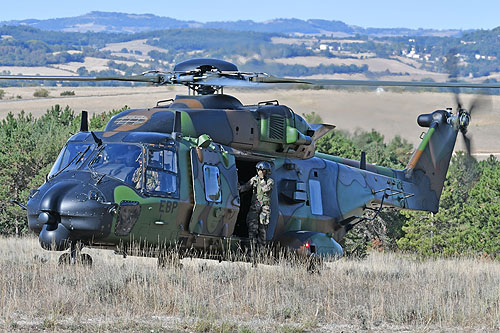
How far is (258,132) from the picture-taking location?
1364cm

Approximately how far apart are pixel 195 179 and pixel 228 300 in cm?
256

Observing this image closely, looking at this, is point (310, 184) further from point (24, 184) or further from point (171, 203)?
point (24, 184)

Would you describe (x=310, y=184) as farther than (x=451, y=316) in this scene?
Yes

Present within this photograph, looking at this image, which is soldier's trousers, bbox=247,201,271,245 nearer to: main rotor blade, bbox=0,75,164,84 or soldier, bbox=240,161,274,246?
soldier, bbox=240,161,274,246

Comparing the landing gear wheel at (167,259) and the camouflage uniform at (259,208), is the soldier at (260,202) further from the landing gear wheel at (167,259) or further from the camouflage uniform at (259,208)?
the landing gear wheel at (167,259)

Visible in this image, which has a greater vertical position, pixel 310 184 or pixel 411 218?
pixel 310 184

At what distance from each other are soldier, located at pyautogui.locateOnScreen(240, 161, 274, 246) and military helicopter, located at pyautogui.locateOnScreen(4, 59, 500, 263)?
24 cm

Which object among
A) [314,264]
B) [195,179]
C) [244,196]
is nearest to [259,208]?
[244,196]

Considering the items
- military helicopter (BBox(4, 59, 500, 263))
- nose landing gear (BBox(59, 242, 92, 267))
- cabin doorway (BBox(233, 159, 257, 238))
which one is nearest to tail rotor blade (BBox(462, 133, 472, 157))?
military helicopter (BBox(4, 59, 500, 263))

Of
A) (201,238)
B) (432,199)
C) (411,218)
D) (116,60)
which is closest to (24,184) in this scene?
(411,218)

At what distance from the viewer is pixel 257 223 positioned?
1353 centimetres

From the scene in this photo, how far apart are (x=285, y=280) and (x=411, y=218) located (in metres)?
21.1

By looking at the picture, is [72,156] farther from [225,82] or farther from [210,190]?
[225,82]

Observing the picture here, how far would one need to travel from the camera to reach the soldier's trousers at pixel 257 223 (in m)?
13.5
